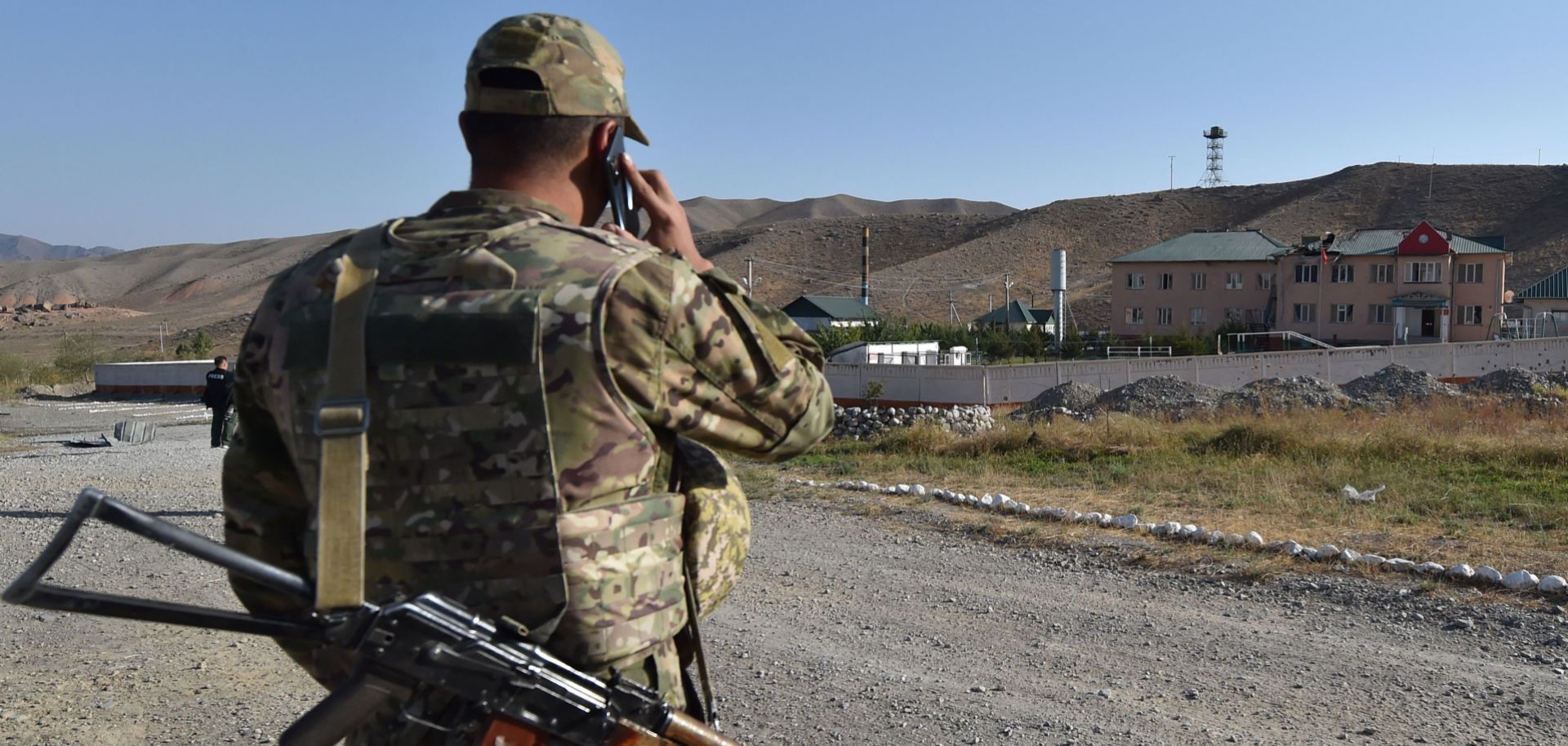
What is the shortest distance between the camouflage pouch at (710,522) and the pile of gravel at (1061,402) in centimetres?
1844

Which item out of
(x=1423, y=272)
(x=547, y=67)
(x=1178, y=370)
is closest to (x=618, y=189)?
(x=547, y=67)

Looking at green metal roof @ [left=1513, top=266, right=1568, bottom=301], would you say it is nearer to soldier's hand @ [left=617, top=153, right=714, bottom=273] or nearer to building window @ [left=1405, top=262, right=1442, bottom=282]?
building window @ [left=1405, top=262, right=1442, bottom=282]

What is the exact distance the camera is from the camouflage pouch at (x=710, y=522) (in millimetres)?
2004

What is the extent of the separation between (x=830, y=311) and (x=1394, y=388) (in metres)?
38.9

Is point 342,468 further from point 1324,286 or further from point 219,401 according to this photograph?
point 1324,286

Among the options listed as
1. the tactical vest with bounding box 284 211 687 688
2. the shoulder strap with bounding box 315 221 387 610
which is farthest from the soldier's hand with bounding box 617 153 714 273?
the shoulder strap with bounding box 315 221 387 610

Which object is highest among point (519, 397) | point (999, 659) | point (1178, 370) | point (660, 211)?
point (660, 211)

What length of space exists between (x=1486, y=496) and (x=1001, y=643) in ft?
23.4

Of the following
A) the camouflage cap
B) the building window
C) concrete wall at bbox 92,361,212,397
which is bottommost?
concrete wall at bbox 92,361,212,397

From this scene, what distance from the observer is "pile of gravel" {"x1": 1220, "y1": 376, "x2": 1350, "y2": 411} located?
19.8 metres

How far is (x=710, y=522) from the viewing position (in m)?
2.02

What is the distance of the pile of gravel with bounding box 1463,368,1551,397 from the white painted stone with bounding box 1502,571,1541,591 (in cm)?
1534

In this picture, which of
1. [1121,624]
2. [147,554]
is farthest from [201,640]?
[1121,624]

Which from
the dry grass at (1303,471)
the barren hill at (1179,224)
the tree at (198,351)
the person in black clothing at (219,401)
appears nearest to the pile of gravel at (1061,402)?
the dry grass at (1303,471)
